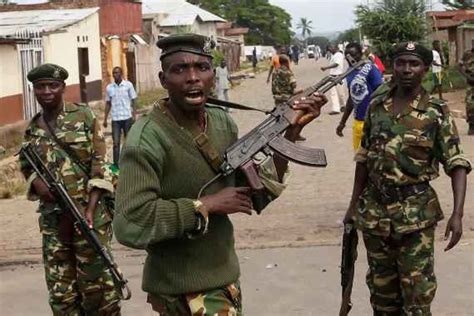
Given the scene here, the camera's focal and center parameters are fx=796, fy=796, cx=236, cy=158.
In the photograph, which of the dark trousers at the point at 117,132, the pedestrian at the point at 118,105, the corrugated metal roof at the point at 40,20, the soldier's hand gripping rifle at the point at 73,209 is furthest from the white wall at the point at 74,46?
the soldier's hand gripping rifle at the point at 73,209

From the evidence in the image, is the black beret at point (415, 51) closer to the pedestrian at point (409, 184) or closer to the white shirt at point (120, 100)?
the pedestrian at point (409, 184)

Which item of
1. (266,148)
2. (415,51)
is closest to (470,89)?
(415,51)

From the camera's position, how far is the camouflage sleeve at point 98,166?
462cm

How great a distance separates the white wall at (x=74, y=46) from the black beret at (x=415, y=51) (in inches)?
601

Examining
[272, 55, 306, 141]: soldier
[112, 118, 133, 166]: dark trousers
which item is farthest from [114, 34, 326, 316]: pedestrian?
[272, 55, 306, 141]: soldier

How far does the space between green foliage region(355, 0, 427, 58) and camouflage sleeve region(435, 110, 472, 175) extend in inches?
923

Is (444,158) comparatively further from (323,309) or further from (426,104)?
(323,309)

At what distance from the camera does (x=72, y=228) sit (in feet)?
15.0

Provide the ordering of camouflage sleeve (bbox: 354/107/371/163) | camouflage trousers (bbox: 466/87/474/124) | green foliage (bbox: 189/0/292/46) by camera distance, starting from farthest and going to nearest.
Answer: green foliage (bbox: 189/0/292/46), camouflage trousers (bbox: 466/87/474/124), camouflage sleeve (bbox: 354/107/371/163)

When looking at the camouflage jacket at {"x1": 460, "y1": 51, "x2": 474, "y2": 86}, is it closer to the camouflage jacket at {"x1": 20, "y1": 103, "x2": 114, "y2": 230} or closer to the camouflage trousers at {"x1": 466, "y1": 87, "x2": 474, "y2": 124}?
the camouflage trousers at {"x1": 466, "y1": 87, "x2": 474, "y2": 124}

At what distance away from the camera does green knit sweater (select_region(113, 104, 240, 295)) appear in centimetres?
273

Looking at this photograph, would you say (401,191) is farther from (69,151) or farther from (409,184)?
(69,151)

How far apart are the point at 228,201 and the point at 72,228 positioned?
1983 millimetres

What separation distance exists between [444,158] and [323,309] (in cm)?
→ 157
